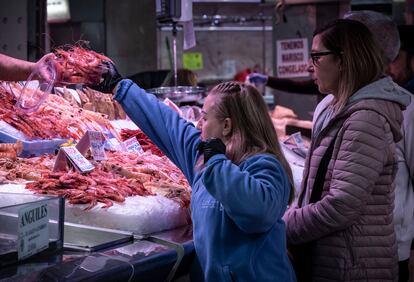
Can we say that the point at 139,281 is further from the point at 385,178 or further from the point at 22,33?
the point at 22,33

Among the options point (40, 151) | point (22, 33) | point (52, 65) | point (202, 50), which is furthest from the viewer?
point (202, 50)

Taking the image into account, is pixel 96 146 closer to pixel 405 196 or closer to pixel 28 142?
pixel 28 142

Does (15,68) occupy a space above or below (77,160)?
above

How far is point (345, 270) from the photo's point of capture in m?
2.41

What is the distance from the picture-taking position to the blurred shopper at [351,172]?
2355 mm

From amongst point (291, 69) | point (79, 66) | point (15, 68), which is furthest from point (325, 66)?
point (291, 69)

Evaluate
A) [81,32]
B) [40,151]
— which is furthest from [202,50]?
[40,151]

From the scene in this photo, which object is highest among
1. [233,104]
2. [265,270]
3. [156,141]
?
[233,104]

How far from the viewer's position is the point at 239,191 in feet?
5.95

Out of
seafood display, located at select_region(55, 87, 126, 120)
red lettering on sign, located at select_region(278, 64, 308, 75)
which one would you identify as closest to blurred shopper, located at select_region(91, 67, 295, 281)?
seafood display, located at select_region(55, 87, 126, 120)

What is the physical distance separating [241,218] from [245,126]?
0.32 m

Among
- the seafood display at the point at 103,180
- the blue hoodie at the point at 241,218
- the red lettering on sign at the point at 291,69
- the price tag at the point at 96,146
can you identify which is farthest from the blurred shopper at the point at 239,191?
the red lettering on sign at the point at 291,69

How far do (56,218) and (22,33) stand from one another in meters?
1.71

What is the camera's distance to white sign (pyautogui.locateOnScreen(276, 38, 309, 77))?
6977 mm
